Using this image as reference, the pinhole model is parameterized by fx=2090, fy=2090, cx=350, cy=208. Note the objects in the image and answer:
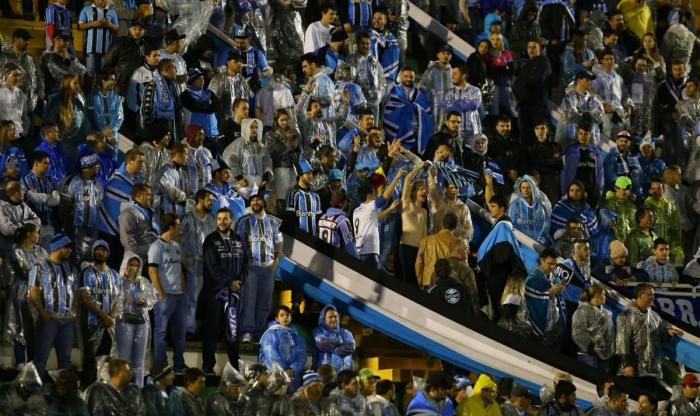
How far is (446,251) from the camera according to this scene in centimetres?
2184

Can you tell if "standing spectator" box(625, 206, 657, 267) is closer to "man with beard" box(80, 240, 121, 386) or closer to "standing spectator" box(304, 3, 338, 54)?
"standing spectator" box(304, 3, 338, 54)

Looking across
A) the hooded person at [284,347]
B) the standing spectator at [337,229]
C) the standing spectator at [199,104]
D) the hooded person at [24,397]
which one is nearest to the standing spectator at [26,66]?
the standing spectator at [199,104]

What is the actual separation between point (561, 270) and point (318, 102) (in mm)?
3389

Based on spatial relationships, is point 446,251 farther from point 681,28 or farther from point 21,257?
point 681,28

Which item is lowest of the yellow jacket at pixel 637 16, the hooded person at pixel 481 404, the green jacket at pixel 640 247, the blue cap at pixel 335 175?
the hooded person at pixel 481 404

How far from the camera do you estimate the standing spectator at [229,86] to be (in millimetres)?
23469

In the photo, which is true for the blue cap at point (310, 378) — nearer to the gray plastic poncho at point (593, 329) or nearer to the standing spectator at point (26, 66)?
the gray plastic poncho at point (593, 329)

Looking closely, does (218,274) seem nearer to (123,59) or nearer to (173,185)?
(173,185)

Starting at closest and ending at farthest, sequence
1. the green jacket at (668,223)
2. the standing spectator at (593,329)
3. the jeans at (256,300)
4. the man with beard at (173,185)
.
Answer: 1. the jeans at (256,300)
2. the man with beard at (173,185)
3. the standing spectator at (593,329)
4. the green jacket at (668,223)

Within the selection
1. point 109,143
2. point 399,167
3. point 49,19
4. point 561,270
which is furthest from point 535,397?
point 49,19

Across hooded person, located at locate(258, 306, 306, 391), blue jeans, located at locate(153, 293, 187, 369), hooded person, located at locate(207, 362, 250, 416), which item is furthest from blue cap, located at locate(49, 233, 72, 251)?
hooded person, located at locate(258, 306, 306, 391)

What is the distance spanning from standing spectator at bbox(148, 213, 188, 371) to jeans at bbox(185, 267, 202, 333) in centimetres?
12

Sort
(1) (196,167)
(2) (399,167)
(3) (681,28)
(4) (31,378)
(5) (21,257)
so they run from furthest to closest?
(3) (681,28) → (2) (399,167) → (1) (196,167) → (5) (21,257) → (4) (31,378)

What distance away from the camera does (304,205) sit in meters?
21.9
